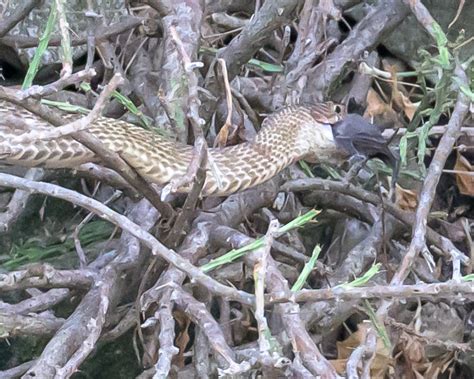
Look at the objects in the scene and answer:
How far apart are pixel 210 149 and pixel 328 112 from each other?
1.00ft

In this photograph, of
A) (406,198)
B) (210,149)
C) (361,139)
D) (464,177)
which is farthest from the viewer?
(464,177)

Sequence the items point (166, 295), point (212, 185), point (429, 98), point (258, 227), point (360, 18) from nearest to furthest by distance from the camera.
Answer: point (166, 295) → point (212, 185) → point (429, 98) → point (258, 227) → point (360, 18)

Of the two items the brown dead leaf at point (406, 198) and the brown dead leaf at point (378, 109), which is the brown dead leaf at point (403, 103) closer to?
the brown dead leaf at point (378, 109)

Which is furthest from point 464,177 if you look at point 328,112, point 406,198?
point 328,112

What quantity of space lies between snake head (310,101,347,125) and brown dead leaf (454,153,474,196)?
1.62 ft

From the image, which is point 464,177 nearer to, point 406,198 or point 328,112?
point 406,198

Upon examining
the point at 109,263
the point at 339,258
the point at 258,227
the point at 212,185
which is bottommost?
the point at 339,258

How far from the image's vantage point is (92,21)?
7.47 feet

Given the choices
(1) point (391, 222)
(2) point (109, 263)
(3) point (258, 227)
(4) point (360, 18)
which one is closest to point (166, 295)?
(2) point (109, 263)

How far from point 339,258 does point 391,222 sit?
18cm

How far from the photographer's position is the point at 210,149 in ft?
6.19

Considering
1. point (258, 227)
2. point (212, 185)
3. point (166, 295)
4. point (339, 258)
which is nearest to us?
point (166, 295)

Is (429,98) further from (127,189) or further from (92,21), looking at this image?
(92,21)

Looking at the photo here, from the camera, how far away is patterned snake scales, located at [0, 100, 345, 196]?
1.69 metres
